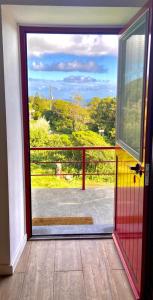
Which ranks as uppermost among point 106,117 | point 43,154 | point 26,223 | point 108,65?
point 108,65

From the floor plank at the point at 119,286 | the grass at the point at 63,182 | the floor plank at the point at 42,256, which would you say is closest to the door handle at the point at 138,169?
the floor plank at the point at 119,286

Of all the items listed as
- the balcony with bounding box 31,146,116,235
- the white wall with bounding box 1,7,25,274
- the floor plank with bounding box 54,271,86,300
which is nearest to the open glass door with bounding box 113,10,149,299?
the floor plank with bounding box 54,271,86,300

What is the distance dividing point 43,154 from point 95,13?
68.3 inches

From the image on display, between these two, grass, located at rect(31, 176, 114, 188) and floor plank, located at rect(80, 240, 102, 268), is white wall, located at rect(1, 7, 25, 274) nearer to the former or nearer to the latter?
floor plank, located at rect(80, 240, 102, 268)

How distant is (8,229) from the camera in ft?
7.36

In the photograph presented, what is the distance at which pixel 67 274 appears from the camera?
2268 millimetres

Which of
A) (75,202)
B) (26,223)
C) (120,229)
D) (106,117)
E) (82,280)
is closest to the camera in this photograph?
(82,280)

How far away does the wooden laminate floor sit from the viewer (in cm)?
203

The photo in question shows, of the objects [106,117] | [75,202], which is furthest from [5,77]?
[75,202]

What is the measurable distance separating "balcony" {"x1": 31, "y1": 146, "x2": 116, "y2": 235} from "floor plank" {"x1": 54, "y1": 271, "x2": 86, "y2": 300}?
77cm

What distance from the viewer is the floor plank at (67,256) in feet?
7.76

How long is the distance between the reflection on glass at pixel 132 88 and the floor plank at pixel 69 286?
1.04m

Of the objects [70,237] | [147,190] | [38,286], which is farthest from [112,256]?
[147,190]

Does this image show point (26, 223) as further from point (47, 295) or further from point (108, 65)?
point (108, 65)
